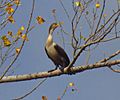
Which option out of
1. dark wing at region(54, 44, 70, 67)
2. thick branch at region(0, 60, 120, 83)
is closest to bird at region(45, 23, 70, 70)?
dark wing at region(54, 44, 70, 67)

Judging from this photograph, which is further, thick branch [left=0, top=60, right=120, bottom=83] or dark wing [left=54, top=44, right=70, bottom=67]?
dark wing [left=54, top=44, right=70, bottom=67]

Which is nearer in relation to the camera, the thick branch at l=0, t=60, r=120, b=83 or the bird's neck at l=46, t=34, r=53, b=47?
the thick branch at l=0, t=60, r=120, b=83

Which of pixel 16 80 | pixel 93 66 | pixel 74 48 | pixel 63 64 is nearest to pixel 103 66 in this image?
pixel 93 66

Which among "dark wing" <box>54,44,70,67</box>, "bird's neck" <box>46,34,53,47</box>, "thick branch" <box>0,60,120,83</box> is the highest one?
"thick branch" <box>0,60,120,83</box>

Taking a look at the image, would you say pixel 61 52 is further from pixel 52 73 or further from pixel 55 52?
pixel 52 73

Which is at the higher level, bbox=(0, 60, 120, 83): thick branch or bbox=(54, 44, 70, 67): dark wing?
bbox=(0, 60, 120, 83): thick branch

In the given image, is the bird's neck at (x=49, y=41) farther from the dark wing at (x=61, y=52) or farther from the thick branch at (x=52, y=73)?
the thick branch at (x=52, y=73)

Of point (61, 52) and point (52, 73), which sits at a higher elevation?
point (52, 73)

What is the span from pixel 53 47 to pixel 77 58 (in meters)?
2.46

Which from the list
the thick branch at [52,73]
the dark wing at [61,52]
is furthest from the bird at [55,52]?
the thick branch at [52,73]

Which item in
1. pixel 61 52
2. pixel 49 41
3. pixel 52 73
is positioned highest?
pixel 52 73

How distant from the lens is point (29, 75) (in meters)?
4.66

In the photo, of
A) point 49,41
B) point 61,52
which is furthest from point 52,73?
point 49,41

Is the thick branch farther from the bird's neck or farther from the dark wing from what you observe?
the bird's neck
